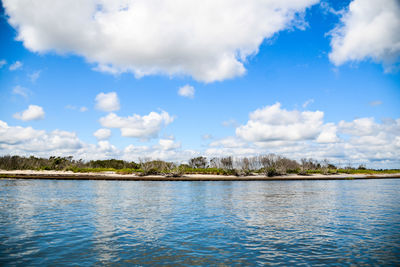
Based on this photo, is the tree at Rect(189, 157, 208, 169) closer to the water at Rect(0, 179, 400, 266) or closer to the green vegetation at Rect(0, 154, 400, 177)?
the green vegetation at Rect(0, 154, 400, 177)

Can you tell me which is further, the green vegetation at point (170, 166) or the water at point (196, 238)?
the green vegetation at point (170, 166)

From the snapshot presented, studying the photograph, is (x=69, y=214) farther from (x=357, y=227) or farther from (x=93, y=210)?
(x=357, y=227)

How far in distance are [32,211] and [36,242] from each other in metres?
12.4

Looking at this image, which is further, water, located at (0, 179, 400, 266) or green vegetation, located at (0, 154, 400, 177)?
green vegetation, located at (0, 154, 400, 177)

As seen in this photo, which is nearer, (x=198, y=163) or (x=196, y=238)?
(x=196, y=238)

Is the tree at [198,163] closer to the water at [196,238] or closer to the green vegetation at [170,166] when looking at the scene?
the green vegetation at [170,166]

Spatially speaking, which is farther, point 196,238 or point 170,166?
point 170,166

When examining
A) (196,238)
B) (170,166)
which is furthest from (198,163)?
(196,238)

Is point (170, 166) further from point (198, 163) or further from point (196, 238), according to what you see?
point (196, 238)

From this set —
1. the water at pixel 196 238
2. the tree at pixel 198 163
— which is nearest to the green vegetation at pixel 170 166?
the tree at pixel 198 163

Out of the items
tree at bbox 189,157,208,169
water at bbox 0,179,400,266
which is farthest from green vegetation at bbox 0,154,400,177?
water at bbox 0,179,400,266

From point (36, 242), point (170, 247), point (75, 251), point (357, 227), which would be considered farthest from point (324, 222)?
point (36, 242)

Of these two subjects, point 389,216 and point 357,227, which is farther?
point 389,216

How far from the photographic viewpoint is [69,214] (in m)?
24.3
